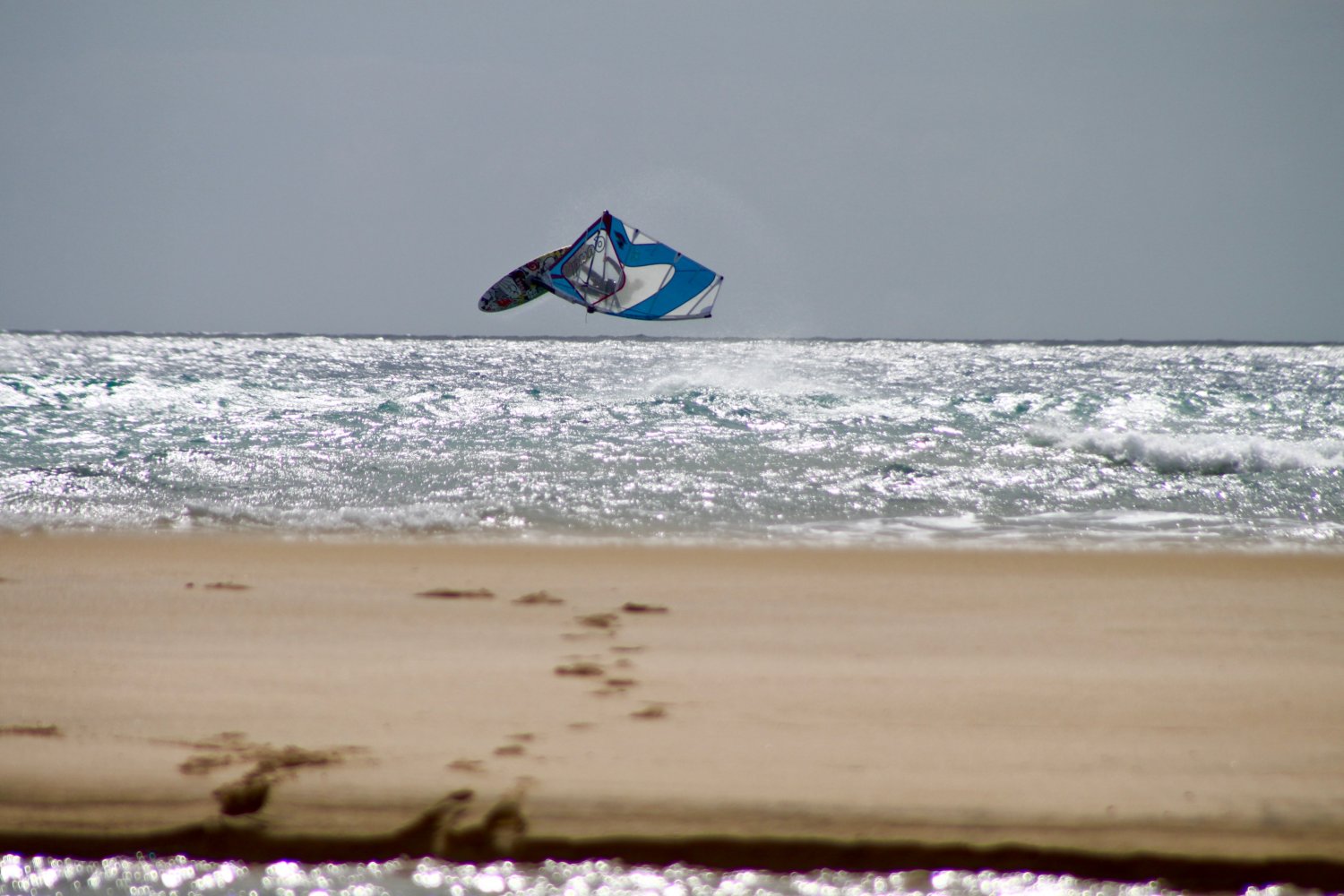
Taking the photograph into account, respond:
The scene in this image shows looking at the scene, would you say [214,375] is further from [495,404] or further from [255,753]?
[255,753]

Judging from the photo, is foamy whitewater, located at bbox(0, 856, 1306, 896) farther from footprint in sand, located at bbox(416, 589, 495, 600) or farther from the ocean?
footprint in sand, located at bbox(416, 589, 495, 600)

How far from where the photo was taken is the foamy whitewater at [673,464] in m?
6.49

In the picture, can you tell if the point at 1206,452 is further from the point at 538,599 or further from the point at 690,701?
the point at 690,701

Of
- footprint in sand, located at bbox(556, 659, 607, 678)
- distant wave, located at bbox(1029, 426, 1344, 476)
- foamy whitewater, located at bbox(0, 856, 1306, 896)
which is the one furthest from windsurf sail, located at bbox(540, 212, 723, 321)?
foamy whitewater, located at bbox(0, 856, 1306, 896)

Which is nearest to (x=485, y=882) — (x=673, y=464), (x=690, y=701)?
(x=690, y=701)

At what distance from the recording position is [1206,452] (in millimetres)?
9070

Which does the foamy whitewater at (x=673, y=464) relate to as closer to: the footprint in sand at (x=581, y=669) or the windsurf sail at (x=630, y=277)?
the windsurf sail at (x=630, y=277)

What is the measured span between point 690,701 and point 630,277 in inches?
409

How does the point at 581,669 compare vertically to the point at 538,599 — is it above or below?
below

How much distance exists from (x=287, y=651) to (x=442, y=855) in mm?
1651

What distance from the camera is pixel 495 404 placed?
46.1 feet

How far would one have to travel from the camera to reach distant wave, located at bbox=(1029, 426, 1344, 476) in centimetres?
877

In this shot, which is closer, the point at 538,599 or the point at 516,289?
the point at 538,599

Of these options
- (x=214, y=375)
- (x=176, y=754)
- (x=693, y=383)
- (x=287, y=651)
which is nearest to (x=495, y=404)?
(x=693, y=383)
